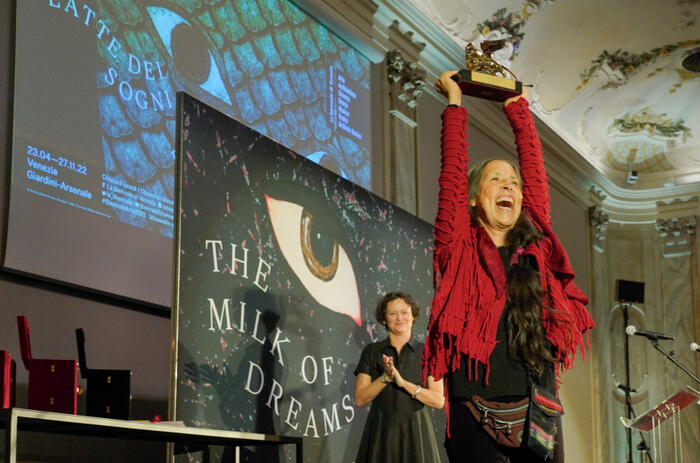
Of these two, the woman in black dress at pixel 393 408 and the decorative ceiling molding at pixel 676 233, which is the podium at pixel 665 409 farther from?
the woman in black dress at pixel 393 408

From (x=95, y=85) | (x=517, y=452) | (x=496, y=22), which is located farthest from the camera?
Answer: (x=496, y=22)

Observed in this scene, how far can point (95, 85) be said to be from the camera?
4.58 metres

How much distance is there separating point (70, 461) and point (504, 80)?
266cm

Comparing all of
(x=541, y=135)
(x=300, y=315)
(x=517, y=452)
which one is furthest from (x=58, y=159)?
(x=541, y=135)

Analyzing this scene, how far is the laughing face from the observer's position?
269cm

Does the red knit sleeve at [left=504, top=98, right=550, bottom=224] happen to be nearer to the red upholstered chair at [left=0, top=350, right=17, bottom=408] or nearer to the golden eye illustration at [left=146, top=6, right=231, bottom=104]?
the red upholstered chair at [left=0, top=350, right=17, bottom=408]

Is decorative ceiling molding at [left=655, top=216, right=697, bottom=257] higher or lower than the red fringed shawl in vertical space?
higher

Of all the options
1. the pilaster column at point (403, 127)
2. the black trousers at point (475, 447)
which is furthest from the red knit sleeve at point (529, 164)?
the pilaster column at point (403, 127)

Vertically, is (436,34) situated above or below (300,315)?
above

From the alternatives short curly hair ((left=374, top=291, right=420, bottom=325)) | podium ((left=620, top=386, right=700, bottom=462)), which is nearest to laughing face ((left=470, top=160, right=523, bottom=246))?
short curly hair ((left=374, top=291, right=420, bottom=325))

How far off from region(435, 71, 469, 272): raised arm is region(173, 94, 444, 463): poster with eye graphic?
1.37 meters

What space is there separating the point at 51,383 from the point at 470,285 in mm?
1544

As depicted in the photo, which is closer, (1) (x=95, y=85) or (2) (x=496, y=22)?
(1) (x=95, y=85)

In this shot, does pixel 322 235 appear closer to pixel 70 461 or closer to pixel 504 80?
pixel 70 461
